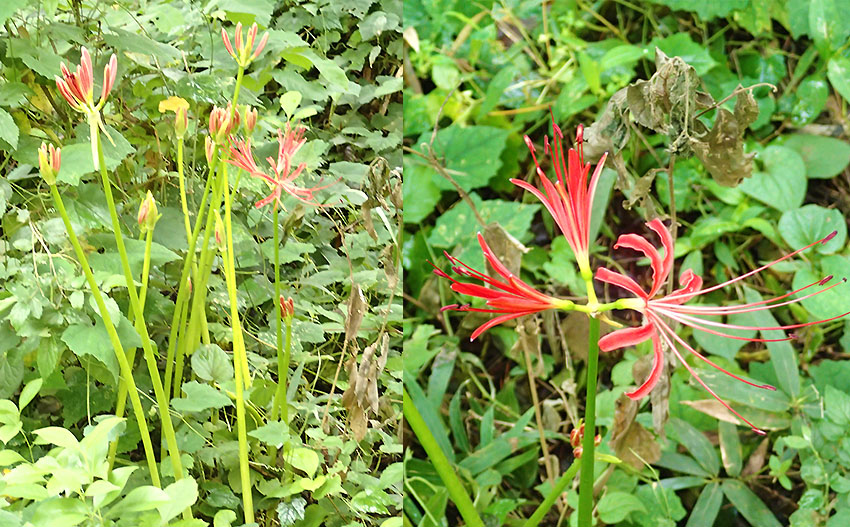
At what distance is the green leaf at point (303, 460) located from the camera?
26.2 inches

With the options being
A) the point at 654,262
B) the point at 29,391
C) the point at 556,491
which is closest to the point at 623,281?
the point at 654,262

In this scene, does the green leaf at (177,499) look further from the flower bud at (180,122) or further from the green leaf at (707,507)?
the green leaf at (707,507)

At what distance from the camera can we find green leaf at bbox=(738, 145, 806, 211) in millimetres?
946

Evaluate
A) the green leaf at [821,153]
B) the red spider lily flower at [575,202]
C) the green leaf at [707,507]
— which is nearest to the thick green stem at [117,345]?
the red spider lily flower at [575,202]

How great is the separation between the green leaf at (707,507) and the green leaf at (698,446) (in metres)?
0.02

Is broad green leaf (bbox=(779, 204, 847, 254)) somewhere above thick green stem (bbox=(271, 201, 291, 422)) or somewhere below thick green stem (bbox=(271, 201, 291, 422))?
below

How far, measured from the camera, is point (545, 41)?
1.18 meters

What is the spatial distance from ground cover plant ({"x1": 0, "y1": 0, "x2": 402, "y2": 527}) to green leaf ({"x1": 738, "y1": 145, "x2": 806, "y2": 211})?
0.48 meters

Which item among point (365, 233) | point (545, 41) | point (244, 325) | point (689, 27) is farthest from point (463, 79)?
point (244, 325)

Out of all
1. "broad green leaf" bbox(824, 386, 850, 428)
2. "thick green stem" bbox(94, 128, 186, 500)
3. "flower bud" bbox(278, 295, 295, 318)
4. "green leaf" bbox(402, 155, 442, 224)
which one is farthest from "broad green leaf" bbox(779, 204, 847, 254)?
"thick green stem" bbox(94, 128, 186, 500)

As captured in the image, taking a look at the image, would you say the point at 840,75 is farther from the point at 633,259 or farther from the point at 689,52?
the point at 633,259

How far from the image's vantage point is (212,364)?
0.65 m

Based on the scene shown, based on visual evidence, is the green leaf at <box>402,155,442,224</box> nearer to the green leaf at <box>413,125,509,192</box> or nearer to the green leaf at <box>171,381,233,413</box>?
the green leaf at <box>413,125,509,192</box>

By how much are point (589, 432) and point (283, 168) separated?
35cm
